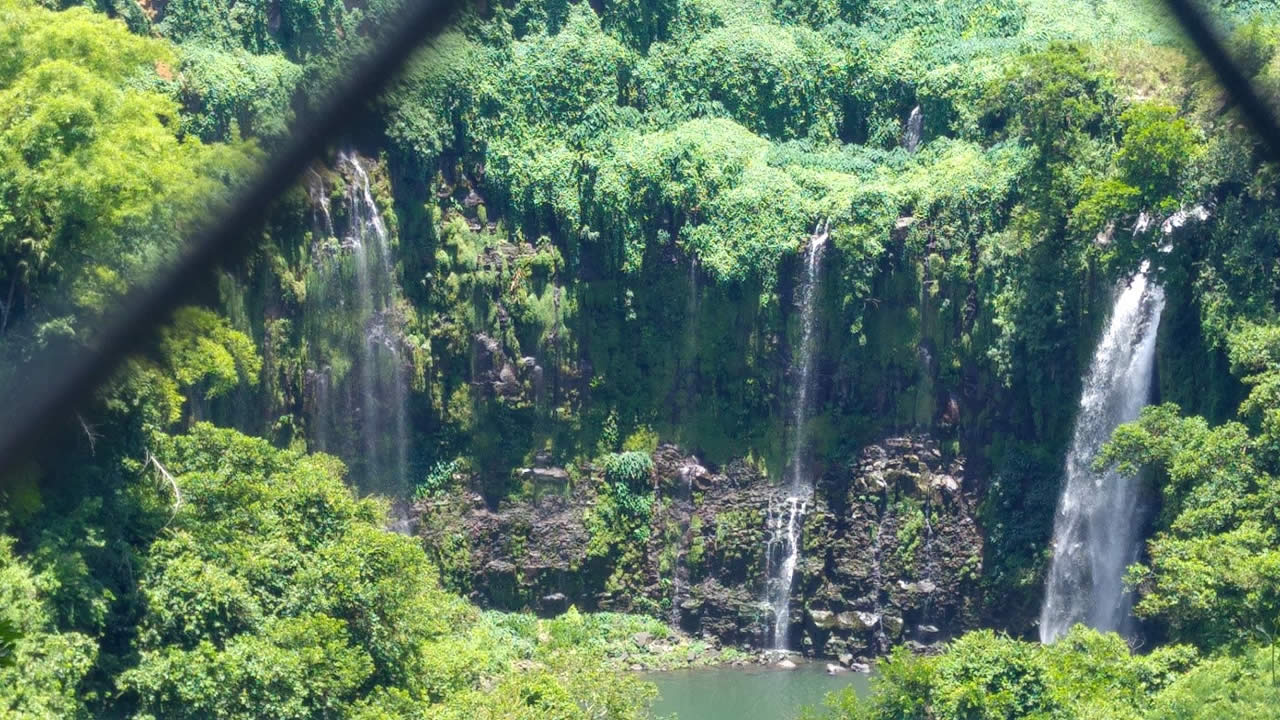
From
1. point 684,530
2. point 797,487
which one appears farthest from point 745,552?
point 797,487

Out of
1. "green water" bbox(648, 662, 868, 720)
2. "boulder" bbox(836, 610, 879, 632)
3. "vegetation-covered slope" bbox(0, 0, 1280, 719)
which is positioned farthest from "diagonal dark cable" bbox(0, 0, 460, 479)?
"boulder" bbox(836, 610, 879, 632)

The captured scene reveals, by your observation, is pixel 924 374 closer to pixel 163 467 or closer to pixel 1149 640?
pixel 1149 640

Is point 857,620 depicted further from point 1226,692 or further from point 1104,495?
point 1226,692

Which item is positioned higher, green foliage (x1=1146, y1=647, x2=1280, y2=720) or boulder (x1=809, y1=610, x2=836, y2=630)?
boulder (x1=809, y1=610, x2=836, y2=630)

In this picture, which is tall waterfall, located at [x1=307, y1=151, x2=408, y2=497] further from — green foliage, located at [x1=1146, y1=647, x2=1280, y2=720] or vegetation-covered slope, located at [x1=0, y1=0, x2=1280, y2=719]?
green foliage, located at [x1=1146, y1=647, x2=1280, y2=720]

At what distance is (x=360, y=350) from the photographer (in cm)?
3244

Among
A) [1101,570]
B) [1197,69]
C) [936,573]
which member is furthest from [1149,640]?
[1197,69]

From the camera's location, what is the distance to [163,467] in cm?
2070

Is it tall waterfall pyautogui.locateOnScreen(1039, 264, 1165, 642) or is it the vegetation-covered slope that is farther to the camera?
tall waterfall pyautogui.locateOnScreen(1039, 264, 1165, 642)

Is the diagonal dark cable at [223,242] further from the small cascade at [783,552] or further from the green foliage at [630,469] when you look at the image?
the green foliage at [630,469]

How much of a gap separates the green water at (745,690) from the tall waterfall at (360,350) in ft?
22.9

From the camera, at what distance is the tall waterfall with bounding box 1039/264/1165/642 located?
28.8 m

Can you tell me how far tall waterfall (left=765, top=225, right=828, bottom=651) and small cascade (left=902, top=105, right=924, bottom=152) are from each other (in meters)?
3.76

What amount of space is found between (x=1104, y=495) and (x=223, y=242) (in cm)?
2859
